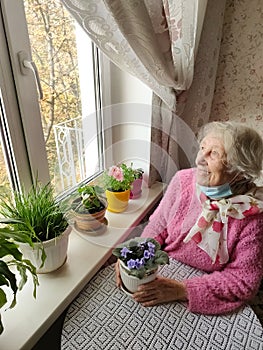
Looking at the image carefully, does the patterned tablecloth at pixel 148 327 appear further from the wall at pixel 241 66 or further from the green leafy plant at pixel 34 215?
the wall at pixel 241 66

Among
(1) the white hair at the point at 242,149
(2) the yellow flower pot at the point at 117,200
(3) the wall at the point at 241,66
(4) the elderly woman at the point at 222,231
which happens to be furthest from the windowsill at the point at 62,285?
(3) the wall at the point at 241,66

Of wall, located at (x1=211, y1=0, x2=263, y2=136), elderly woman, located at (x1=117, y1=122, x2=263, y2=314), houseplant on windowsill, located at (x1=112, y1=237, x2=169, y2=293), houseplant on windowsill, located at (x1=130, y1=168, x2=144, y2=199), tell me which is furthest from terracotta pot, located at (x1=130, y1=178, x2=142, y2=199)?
wall, located at (x1=211, y1=0, x2=263, y2=136)

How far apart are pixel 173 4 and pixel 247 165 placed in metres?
0.62

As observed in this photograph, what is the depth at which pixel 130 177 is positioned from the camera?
128 centimetres

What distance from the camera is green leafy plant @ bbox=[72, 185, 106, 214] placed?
3.55 feet

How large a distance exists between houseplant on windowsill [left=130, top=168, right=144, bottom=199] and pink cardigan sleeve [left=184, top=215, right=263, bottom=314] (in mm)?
522

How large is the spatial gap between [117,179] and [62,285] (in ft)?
1.67

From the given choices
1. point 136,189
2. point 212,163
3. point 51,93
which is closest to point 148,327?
point 212,163

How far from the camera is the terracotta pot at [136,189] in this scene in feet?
4.42

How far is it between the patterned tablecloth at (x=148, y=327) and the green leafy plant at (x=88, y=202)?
1.04ft

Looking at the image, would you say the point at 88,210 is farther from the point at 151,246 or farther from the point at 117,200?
the point at 151,246

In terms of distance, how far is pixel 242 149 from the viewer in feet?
3.00

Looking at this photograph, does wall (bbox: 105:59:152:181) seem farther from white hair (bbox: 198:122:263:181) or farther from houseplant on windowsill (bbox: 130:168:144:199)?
white hair (bbox: 198:122:263:181)

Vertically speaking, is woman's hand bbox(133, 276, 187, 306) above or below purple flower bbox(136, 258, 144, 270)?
below
